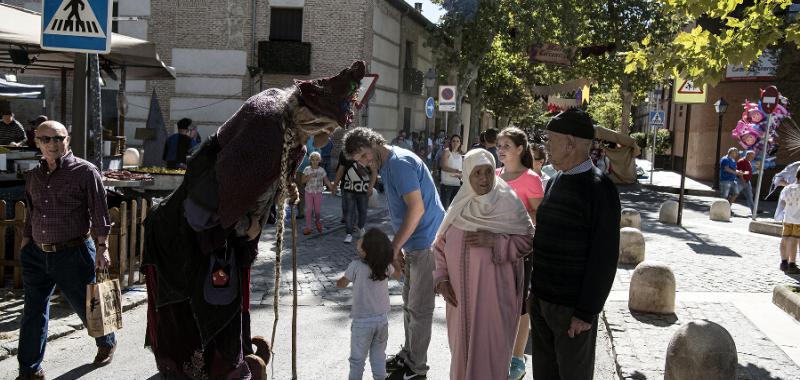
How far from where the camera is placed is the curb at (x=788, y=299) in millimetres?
7500

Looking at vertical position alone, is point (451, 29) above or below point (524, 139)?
above

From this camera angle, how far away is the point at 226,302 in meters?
2.81

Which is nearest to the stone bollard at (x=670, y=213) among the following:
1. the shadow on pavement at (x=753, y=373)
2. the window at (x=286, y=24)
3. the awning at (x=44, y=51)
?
the awning at (x=44, y=51)

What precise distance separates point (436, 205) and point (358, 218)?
277 inches

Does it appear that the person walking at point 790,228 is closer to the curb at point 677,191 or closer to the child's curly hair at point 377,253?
the child's curly hair at point 377,253

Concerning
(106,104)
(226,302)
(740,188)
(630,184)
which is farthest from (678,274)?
(630,184)

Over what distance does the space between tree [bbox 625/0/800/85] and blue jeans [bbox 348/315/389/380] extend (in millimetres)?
3904

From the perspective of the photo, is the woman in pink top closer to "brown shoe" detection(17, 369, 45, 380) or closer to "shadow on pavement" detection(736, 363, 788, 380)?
"shadow on pavement" detection(736, 363, 788, 380)

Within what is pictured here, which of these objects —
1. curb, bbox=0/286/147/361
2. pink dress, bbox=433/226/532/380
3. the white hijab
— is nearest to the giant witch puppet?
the white hijab

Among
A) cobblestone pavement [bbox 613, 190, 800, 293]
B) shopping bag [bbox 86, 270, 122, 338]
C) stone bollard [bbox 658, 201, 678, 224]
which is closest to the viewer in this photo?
shopping bag [bbox 86, 270, 122, 338]

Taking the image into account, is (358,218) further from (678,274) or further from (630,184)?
(630,184)

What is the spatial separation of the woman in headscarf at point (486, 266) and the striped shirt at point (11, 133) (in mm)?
13272

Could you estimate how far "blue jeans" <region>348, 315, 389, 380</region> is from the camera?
4.79 meters

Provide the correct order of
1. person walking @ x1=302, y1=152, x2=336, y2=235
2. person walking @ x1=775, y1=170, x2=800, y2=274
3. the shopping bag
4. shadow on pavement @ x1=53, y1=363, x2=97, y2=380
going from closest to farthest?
the shopping bag → shadow on pavement @ x1=53, y1=363, x2=97, y2=380 → person walking @ x1=775, y1=170, x2=800, y2=274 → person walking @ x1=302, y1=152, x2=336, y2=235
